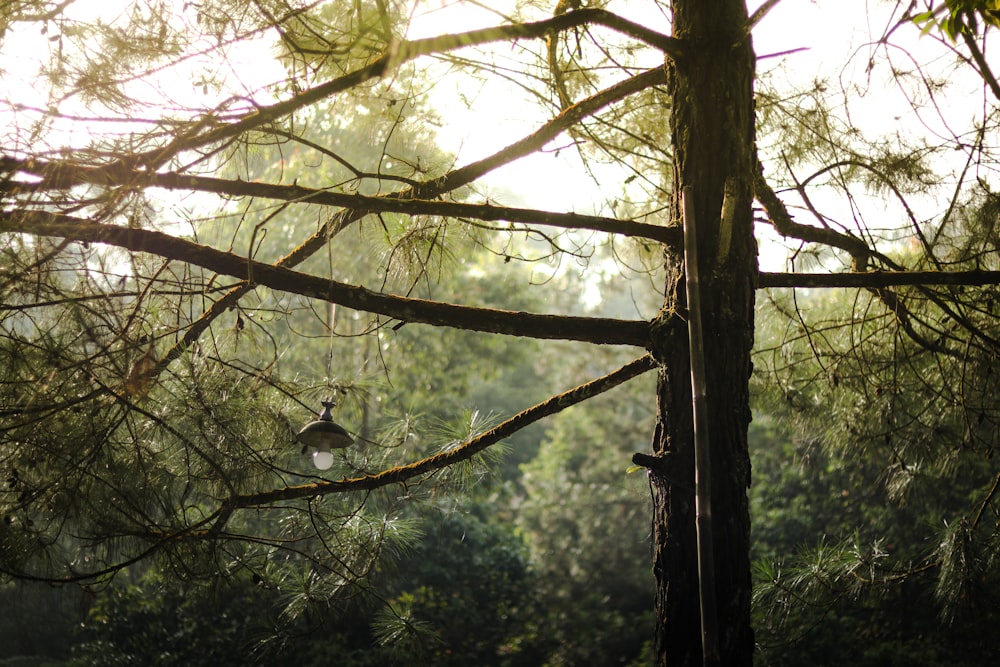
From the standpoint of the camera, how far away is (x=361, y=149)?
686 cm

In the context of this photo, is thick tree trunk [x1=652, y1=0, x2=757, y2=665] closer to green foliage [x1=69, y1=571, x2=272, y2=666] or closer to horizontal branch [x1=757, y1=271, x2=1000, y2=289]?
horizontal branch [x1=757, y1=271, x2=1000, y2=289]

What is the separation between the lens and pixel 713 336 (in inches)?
74.2

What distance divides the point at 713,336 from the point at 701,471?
0.33 meters

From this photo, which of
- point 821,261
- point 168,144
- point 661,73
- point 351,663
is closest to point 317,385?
point 168,144

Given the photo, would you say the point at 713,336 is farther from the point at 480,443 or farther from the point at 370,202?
the point at 370,202

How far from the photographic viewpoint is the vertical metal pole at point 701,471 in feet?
5.55

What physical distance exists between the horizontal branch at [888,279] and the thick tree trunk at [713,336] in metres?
0.21

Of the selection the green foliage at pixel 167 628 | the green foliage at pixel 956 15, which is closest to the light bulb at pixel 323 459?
the green foliage at pixel 956 15

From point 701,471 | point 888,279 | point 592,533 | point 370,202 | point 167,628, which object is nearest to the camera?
point 701,471

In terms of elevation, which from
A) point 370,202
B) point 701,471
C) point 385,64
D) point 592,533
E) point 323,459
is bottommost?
point 592,533

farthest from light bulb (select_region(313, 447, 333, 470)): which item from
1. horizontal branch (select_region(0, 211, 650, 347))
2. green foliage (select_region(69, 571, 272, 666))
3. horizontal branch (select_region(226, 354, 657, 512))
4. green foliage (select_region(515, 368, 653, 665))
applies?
green foliage (select_region(515, 368, 653, 665))

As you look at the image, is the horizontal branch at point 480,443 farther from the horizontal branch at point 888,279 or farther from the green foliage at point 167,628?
the green foliage at point 167,628

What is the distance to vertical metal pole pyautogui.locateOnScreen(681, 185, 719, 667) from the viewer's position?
169cm

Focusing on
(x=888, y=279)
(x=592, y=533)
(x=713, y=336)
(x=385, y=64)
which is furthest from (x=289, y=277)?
(x=592, y=533)
